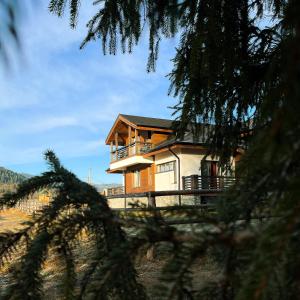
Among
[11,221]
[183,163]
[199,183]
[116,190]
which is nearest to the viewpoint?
[11,221]

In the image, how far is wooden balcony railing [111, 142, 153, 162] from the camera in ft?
75.7

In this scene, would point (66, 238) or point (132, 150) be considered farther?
point (132, 150)

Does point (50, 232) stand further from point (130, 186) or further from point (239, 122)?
point (130, 186)

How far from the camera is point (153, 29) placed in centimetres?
255

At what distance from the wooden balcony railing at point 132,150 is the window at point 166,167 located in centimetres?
162

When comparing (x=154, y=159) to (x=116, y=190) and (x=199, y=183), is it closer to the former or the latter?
(x=199, y=183)

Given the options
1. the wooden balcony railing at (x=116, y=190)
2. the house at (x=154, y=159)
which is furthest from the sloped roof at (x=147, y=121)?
the wooden balcony railing at (x=116, y=190)

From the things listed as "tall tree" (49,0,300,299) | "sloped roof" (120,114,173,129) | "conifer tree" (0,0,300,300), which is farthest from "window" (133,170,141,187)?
"conifer tree" (0,0,300,300)

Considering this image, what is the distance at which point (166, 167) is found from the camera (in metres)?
21.3

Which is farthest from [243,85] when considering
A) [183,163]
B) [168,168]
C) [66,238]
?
[168,168]

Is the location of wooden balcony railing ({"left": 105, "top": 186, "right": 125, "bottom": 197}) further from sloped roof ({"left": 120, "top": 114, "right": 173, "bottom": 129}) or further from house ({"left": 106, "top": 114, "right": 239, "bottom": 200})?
sloped roof ({"left": 120, "top": 114, "right": 173, "bottom": 129})

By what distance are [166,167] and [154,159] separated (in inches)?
62.2

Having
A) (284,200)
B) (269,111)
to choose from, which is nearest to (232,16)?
(269,111)

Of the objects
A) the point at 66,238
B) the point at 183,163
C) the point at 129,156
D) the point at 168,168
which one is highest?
the point at 129,156
